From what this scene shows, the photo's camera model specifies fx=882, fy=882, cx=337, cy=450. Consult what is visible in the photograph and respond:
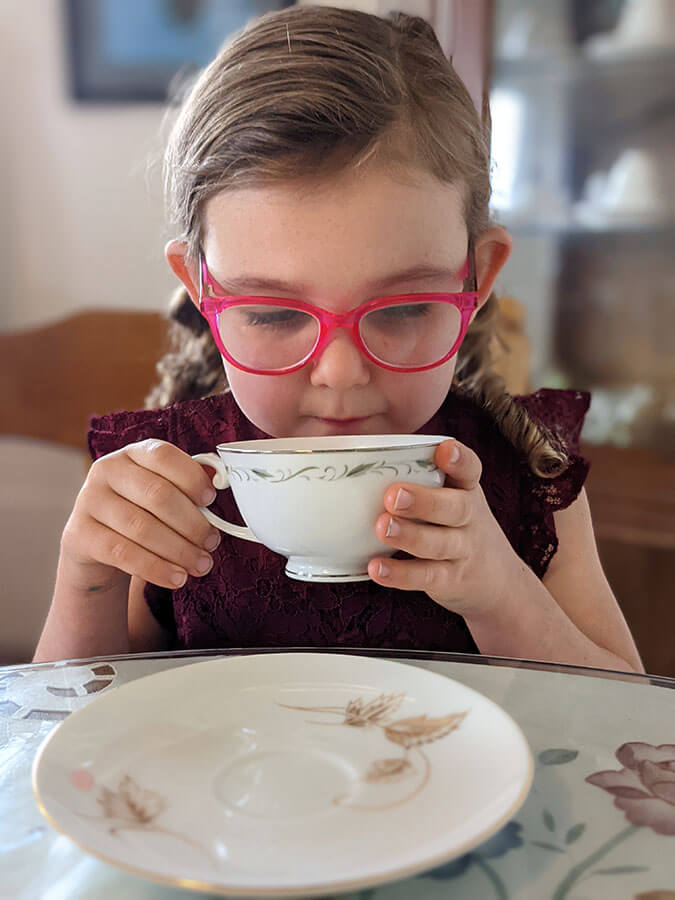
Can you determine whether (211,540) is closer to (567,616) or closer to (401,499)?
(401,499)

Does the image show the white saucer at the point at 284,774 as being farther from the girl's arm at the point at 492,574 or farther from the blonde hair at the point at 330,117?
the blonde hair at the point at 330,117

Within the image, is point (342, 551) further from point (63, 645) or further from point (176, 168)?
point (176, 168)

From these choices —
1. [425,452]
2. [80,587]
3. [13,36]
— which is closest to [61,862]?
[425,452]

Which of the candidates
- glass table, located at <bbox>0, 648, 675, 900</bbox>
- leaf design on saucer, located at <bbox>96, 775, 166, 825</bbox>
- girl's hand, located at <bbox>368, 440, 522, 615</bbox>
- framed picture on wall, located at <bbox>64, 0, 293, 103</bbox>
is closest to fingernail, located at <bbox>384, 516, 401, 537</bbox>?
girl's hand, located at <bbox>368, 440, 522, 615</bbox>

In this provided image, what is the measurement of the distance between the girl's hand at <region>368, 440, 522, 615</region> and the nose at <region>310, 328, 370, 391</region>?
0.60 ft

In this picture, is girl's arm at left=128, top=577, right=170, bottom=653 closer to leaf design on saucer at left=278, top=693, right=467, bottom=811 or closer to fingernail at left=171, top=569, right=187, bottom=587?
fingernail at left=171, top=569, right=187, bottom=587

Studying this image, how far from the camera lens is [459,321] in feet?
2.80

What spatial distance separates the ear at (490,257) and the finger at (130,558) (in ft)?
1.53

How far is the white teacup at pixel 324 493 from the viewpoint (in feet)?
1.87

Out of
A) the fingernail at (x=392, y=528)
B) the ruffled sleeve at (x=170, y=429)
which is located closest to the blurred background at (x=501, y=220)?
the ruffled sleeve at (x=170, y=429)

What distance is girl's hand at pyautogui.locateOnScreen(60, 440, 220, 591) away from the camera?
0.69m

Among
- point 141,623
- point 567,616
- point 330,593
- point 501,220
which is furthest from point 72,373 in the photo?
point 567,616

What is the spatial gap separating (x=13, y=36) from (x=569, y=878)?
247cm

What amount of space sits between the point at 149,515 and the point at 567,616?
0.44 metres
